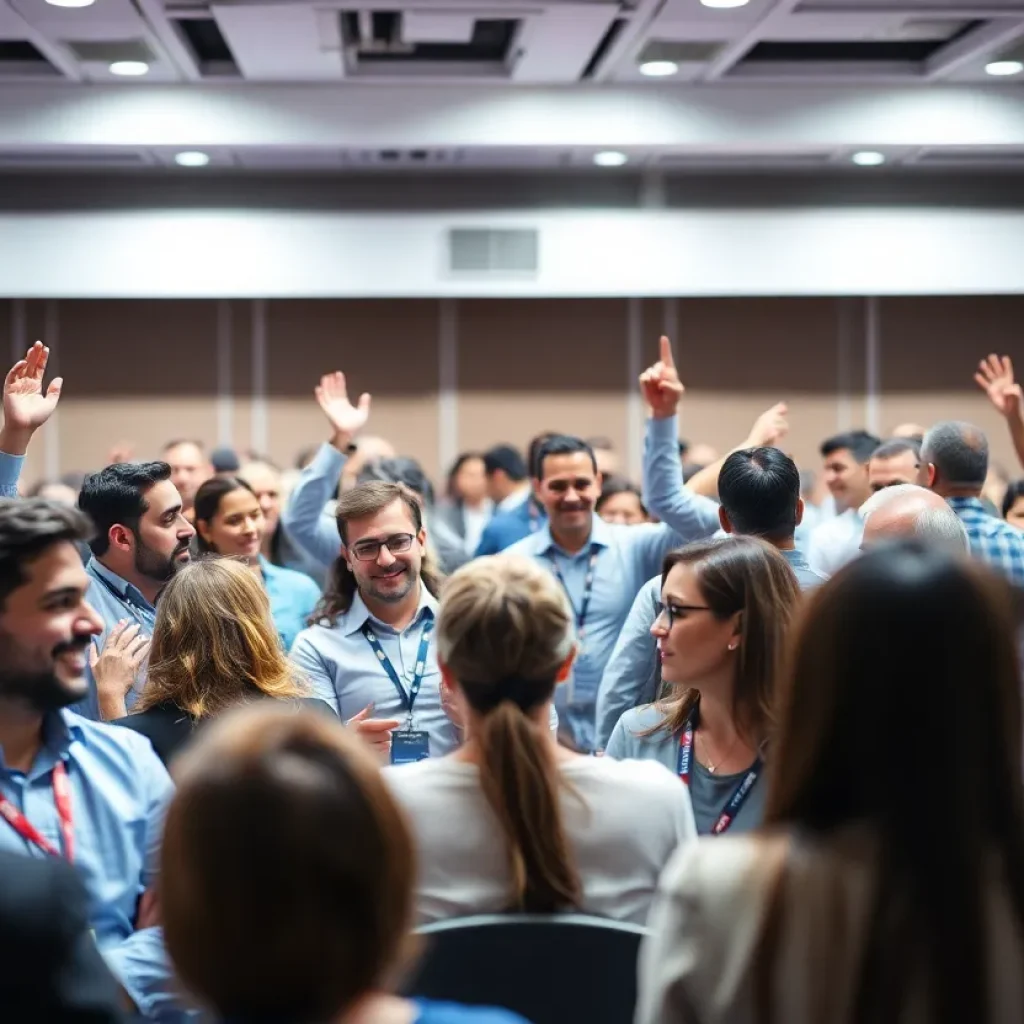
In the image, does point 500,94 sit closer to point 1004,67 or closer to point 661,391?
point 1004,67

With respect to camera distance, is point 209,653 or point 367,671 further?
point 367,671

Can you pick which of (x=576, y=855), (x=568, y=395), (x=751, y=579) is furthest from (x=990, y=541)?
(x=568, y=395)

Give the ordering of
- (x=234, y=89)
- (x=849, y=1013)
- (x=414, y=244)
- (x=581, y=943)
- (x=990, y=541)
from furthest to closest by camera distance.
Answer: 1. (x=414, y=244)
2. (x=234, y=89)
3. (x=990, y=541)
4. (x=581, y=943)
5. (x=849, y=1013)

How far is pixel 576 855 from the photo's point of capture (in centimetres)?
188

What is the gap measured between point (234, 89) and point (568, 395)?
336 cm

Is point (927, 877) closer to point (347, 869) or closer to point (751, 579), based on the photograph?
point (347, 869)

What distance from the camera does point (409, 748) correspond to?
2.84 m

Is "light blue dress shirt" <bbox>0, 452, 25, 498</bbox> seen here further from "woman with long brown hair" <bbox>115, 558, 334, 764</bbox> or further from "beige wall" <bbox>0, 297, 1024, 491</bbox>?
"beige wall" <bbox>0, 297, 1024, 491</bbox>

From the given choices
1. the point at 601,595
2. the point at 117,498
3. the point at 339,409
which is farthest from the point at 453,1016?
the point at 339,409

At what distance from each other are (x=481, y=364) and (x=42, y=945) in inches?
→ 353

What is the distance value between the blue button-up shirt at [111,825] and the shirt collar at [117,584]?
61.1 inches

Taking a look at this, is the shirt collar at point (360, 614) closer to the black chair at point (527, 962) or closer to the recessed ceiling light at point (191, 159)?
the black chair at point (527, 962)

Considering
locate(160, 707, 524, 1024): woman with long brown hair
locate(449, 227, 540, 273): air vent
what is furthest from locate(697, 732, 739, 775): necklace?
locate(449, 227, 540, 273): air vent

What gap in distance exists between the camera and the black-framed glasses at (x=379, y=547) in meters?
3.58
